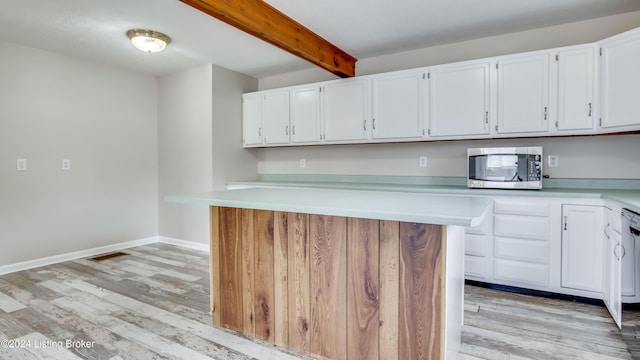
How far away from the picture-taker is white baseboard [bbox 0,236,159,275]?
331cm

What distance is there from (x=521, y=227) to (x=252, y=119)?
3275mm

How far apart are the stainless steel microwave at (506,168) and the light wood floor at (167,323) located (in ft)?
3.05

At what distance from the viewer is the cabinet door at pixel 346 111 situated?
3.60 meters

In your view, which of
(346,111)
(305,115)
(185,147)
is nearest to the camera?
(346,111)

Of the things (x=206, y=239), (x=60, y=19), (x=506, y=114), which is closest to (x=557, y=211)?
(x=506, y=114)

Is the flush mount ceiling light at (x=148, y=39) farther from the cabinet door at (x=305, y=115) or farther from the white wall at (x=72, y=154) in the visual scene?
the cabinet door at (x=305, y=115)

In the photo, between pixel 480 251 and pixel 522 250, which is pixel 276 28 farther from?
pixel 522 250

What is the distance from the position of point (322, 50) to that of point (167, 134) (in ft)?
8.35

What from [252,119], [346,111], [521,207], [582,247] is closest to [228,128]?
[252,119]

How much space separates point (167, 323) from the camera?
222 cm

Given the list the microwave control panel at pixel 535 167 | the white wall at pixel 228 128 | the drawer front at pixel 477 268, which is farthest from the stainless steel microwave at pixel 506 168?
the white wall at pixel 228 128

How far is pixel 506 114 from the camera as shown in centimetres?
290

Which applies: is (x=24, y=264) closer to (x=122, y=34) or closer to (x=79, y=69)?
(x=79, y=69)

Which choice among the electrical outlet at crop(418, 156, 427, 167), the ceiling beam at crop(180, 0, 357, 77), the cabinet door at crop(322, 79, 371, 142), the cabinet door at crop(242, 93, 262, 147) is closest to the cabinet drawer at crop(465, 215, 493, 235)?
the electrical outlet at crop(418, 156, 427, 167)
